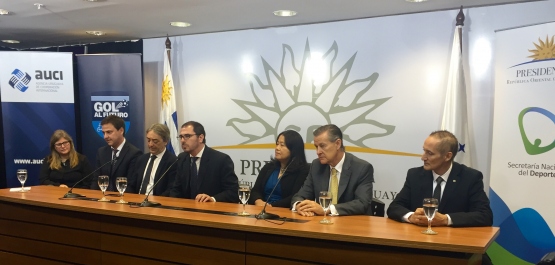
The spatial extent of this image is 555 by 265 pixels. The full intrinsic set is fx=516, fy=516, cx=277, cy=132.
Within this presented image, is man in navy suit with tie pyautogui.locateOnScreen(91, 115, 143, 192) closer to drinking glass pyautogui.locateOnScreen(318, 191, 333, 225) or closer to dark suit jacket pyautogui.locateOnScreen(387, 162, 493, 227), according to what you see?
drinking glass pyautogui.locateOnScreen(318, 191, 333, 225)

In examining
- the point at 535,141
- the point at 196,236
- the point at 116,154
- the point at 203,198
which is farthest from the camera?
the point at 116,154

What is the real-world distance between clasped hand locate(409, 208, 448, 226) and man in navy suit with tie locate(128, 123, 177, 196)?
229cm

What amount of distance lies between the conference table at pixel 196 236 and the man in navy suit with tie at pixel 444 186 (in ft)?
0.49

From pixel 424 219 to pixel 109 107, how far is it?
488cm

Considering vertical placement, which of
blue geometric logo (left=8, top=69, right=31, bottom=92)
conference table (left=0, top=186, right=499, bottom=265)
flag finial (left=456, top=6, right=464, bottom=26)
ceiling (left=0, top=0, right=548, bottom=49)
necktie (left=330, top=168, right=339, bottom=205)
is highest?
ceiling (left=0, top=0, right=548, bottom=49)

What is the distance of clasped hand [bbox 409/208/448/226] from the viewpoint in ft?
9.15

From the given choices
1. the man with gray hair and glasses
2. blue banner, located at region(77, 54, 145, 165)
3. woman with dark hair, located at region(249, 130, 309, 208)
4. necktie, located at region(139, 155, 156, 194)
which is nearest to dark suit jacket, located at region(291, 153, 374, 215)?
the man with gray hair and glasses

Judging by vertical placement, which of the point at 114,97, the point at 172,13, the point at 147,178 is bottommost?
the point at 147,178

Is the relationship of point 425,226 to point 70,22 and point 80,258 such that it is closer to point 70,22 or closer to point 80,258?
point 80,258

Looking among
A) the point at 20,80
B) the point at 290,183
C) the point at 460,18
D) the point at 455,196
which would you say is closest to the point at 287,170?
the point at 290,183

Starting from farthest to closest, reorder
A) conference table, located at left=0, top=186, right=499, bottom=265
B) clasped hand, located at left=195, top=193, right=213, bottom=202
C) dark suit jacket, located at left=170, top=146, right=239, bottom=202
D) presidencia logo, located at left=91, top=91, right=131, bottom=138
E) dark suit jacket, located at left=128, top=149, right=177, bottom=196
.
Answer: presidencia logo, located at left=91, top=91, right=131, bottom=138
dark suit jacket, located at left=128, top=149, right=177, bottom=196
dark suit jacket, located at left=170, top=146, right=239, bottom=202
clasped hand, located at left=195, top=193, right=213, bottom=202
conference table, located at left=0, top=186, right=499, bottom=265

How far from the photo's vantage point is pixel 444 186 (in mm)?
3158

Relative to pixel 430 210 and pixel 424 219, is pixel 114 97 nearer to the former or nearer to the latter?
pixel 424 219

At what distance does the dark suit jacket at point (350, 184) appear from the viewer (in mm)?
3369
